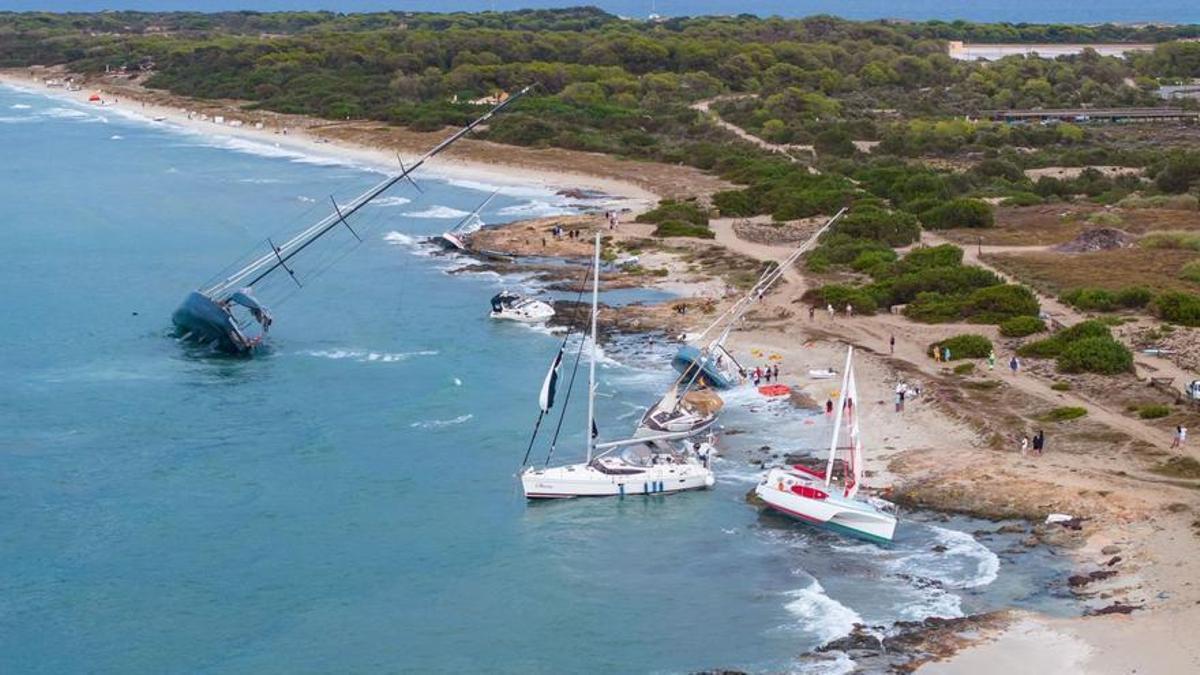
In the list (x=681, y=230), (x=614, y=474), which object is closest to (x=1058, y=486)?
(x=614, y=474)

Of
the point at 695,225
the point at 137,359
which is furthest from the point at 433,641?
the point at 695,225

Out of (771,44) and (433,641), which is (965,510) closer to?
(433,641)

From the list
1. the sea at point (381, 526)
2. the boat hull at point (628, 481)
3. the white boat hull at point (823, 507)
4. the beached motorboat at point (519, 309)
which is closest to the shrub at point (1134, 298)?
the sea at point (381, 526)

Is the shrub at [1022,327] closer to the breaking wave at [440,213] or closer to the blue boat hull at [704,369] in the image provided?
the blue boat hull at [704,369]

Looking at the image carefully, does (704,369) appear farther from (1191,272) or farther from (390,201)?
(390,201)

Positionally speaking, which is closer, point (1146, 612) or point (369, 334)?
point (1146, 612)

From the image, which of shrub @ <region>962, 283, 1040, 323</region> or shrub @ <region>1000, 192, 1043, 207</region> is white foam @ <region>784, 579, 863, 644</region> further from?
shrub @ <region>1000, 192, 1043, 207</region>
